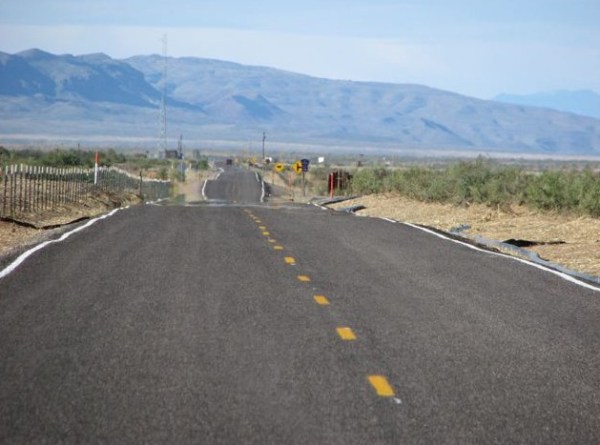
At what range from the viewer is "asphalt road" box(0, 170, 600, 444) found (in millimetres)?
7660

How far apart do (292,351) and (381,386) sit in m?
1.48

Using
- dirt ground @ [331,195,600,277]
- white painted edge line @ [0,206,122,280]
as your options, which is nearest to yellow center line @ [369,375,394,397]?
white painted edge line @ [0,206,122,280]

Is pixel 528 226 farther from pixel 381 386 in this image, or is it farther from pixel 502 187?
pixel 381 386

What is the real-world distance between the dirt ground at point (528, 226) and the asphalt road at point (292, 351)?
283 centimetres

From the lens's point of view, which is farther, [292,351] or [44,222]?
[44,222]

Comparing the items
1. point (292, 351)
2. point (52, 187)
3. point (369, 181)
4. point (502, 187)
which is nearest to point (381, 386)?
point (292, 351)

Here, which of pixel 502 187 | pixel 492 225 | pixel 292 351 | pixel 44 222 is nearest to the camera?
pixel 292 351

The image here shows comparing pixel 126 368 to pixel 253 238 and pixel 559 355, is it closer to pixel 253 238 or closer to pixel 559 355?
pixel 559 355

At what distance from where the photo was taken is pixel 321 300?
44.0ft

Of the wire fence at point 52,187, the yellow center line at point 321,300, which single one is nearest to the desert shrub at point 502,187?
the wire fence at point 52,187

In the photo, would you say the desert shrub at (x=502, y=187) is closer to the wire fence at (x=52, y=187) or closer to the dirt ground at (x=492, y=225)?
the dirt ground at (x=492, y=225)

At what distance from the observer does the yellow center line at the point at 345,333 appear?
35.6ft

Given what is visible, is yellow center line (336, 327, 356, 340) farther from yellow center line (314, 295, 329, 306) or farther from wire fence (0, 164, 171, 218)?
wire fence (0, 164, 171, 218)

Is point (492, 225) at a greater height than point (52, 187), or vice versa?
point (492, 225)
